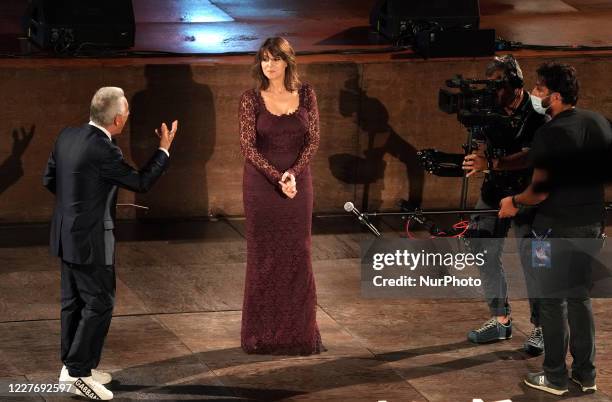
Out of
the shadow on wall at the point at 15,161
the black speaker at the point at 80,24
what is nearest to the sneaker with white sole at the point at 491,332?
the shadow on wall at the point at 15,161

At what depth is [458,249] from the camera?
9562 mm

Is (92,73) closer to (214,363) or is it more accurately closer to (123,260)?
(123,260)

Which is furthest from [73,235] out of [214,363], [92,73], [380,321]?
[92,73]

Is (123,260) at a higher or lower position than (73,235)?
lower

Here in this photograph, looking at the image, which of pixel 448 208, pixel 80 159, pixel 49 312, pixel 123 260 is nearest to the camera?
pixel 80 159

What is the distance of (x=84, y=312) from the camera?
22.4ft

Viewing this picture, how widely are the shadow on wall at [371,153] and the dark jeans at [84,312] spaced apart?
402 cm

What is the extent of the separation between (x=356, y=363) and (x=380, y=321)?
785 millimetres

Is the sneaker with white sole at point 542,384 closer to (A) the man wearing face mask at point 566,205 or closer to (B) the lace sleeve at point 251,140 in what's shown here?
(A) the man wearing face mask at point 566,205

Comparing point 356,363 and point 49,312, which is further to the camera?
point 49,312

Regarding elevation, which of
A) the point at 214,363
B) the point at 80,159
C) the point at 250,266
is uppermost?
the point at 80,159

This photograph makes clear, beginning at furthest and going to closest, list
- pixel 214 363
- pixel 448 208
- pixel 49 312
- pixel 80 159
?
pixel 448 208
pixel 49 312
pixel 214 363
pixel 80 159

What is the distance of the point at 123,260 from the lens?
9.40 metres

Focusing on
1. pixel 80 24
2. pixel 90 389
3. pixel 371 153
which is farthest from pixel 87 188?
pixel 371 153
